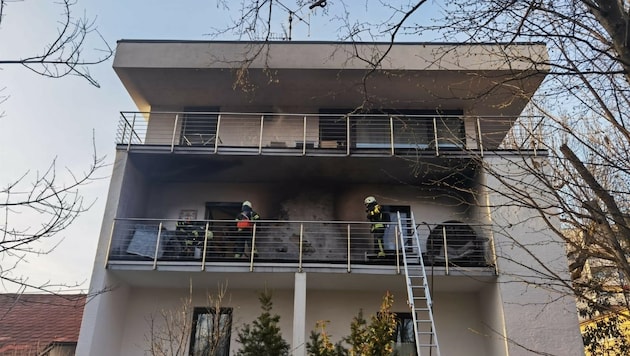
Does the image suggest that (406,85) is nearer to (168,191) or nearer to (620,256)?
(168,191)

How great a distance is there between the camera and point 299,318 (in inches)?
396

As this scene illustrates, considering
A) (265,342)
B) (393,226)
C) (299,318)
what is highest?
(393,226)

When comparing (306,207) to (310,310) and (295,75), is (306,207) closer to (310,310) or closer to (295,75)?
(310,310)

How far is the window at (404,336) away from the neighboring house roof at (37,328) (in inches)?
272

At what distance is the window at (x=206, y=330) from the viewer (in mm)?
11109

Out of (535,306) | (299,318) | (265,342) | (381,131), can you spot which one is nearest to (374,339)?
(265,342)

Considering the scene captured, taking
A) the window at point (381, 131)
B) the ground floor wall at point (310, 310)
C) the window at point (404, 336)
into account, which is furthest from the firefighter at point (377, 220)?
the window at point (381, 131)

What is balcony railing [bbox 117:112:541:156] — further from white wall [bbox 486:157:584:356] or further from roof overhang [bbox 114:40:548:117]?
white wall [bbox 486:157:584:356]

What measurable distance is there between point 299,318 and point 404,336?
2.66m


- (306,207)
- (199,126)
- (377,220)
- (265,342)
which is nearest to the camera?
(265,342)

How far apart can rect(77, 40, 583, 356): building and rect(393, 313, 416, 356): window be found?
45mm

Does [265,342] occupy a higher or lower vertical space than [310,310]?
lower

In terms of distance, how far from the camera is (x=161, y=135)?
13188 mm

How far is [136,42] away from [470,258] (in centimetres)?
939
